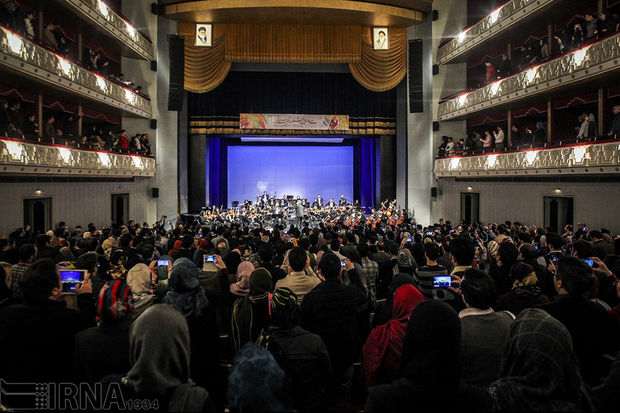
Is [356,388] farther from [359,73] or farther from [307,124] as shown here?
[307,124]

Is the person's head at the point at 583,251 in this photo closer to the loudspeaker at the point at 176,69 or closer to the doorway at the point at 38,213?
the doorway at the point at 38,213

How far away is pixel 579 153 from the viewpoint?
13031 millimetres

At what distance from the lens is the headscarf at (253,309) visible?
12.3ft

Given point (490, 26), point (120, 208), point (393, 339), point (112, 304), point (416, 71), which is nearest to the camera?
point (112, 304)

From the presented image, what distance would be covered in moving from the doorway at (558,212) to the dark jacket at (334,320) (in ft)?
45.4

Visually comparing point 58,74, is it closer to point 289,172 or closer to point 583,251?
point 583,251

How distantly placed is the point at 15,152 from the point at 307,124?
15110 mm

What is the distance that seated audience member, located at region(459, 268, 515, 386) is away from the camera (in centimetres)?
274

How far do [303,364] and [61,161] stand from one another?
13.2 meters

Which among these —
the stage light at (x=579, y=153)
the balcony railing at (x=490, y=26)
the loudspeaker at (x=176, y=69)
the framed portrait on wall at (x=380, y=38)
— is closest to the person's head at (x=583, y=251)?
the stage light at (x=579, y=153)

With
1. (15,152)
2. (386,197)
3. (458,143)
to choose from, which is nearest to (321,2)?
(458,143)

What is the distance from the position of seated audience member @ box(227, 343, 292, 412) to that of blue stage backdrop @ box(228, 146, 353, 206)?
2763cm

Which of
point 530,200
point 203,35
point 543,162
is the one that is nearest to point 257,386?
point 543,162

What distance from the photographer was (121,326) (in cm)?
280
